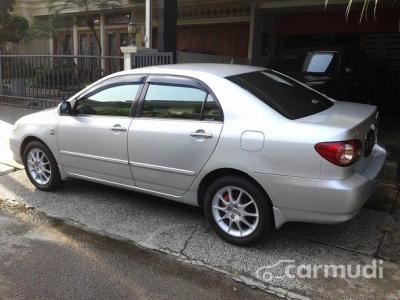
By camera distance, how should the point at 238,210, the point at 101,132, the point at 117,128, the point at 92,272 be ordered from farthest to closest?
the point at 101,132 → the point at 117,128 → the point at 238,210 → the point at 92,272

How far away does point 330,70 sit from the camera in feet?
29.5

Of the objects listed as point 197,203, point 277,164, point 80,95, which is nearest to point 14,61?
point 80,95

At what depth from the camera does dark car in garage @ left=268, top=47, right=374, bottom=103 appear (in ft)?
28.7

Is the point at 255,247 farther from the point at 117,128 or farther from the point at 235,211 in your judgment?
the point at 117,128

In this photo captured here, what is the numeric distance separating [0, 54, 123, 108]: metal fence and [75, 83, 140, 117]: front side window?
4.16m

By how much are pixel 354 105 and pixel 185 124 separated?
180 centimetres

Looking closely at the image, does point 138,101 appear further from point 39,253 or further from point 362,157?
point 362,157

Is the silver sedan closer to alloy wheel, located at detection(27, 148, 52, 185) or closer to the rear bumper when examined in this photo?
the rear bumper

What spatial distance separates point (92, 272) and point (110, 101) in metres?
1.96

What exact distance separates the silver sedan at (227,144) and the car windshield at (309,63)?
434cm

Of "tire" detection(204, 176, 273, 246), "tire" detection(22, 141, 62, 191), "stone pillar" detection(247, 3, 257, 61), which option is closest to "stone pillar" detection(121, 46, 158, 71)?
"tire" detection(22, 141, 62, 191)

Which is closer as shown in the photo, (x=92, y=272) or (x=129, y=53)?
(x=92, y=272)

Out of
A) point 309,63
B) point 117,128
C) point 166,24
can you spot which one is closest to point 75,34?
point 166,24

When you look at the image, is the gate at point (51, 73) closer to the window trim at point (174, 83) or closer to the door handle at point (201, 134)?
the window trim at point (174, 83)
